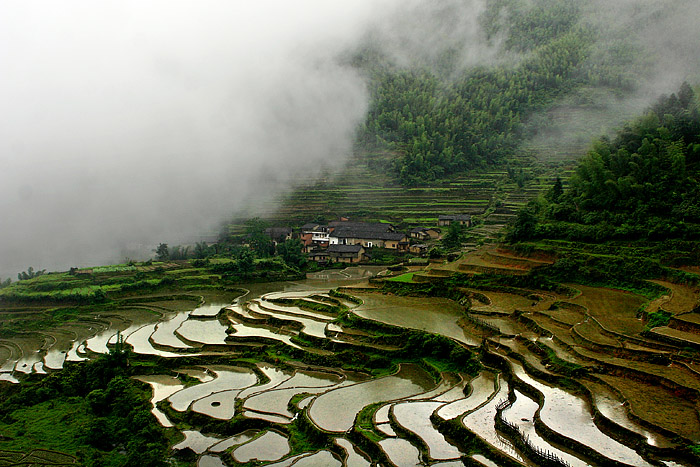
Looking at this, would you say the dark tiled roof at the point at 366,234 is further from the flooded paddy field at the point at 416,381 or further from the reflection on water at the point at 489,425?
the reflection on water at the point at 489,425

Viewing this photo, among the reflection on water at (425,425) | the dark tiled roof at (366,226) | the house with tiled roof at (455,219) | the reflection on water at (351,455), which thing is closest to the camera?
the reflection on water at (425,425)

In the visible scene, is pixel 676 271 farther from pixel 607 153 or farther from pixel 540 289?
pixel 607 153

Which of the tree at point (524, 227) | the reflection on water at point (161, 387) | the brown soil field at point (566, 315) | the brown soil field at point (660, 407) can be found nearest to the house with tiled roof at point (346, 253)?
the tree at point (524, 227)

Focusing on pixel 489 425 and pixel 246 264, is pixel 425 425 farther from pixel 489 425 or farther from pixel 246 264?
pixel 246 264

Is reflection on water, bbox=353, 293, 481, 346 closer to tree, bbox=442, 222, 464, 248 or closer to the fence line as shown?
the fence line

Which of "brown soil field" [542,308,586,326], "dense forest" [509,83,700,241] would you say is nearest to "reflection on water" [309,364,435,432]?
"brown soil field" [542,308,586,326]

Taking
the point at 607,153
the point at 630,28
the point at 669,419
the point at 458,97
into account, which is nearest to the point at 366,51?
the point at 458,97

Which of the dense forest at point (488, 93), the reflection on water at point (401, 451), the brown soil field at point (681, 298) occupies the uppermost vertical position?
the dense forest at point (488, 93)
